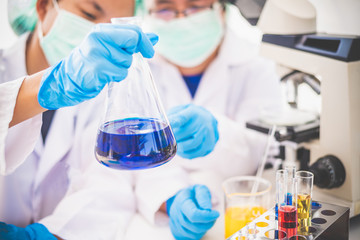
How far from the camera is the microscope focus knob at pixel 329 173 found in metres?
1.29

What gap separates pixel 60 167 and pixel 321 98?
0.99 meters

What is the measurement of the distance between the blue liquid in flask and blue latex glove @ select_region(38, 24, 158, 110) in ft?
0.37

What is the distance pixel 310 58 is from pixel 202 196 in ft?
2.04

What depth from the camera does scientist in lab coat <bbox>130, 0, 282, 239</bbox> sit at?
4.93 feet

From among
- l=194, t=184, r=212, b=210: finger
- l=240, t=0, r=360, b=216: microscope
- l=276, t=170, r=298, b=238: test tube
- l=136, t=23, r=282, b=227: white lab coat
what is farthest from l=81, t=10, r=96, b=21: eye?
l=276, t=170, r=298, b=238: test tube

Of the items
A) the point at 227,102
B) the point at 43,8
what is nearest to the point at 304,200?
the point at 227,102

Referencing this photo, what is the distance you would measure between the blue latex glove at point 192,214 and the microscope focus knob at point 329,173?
1.29ft

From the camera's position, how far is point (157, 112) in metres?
0.96

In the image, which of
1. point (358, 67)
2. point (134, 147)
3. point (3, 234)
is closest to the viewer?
point (134, 147)

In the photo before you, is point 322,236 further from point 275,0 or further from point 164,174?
point 275,0

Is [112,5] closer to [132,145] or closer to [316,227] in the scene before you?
[132,145]

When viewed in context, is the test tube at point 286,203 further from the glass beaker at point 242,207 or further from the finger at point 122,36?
the finger at point 122,36

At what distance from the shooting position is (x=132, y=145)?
848 mm

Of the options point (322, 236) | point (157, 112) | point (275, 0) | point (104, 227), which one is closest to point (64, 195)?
point (104, 227)
